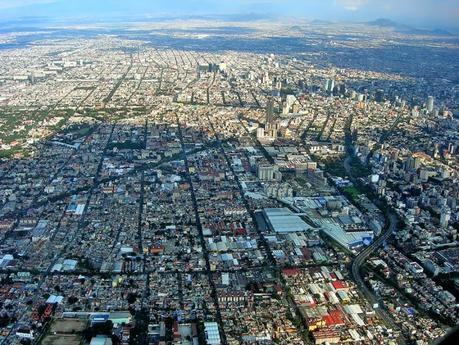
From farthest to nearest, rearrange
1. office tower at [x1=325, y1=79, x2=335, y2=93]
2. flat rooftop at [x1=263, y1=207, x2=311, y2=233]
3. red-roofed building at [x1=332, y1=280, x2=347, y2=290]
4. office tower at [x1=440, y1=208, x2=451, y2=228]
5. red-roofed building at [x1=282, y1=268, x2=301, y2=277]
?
office tower at [x1=325, y1=79, x2=335, y2=93], office tower at [x1=440, y1=208, x2=451, y2=228], flat rooftop at [x1=263, y1=207, x2=311, y2=233], red-roofed building at [x1=282, y1=268, x2=301, y2=277], red-roofed building at [x1=332, y1=280, x2=347, y2=290]

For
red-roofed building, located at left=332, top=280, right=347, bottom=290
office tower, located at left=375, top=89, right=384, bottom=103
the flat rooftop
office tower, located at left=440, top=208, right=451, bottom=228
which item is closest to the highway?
red-roofed building, located at left=332, top=280, right=347, bottom=290

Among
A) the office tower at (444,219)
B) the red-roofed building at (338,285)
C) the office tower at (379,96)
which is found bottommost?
the office tower at (379,96)

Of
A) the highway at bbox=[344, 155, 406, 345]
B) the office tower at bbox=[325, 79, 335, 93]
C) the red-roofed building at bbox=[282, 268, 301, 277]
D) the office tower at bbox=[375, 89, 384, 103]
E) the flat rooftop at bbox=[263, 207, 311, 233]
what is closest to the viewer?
the highway at bbox=[344, 155, 406, 345]

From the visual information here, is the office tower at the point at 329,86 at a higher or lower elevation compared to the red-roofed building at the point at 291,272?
lower

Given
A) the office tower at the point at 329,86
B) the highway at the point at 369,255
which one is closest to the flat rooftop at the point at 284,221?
the highway at the point at 369,255

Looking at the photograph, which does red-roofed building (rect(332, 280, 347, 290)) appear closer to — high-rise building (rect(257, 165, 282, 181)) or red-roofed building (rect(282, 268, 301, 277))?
red-roofed building (rect(282, 268, 301, 277))

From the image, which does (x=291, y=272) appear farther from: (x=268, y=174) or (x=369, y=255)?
(x=268, y=174)

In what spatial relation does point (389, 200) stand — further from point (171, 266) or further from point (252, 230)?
point (171, 266)

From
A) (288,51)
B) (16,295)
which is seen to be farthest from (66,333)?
(288,51)

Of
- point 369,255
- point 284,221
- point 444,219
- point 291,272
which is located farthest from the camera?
point 444,219

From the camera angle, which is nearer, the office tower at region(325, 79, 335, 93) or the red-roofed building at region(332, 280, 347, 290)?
the red-roofed building at region(332, 280, 347, 290)

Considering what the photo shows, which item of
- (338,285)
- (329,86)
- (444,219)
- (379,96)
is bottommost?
(379,96)

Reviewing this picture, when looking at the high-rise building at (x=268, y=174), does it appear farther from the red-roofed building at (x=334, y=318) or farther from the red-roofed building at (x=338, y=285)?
the red-roofed building at (x=334, y=318)

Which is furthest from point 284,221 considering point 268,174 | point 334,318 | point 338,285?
point 334,318
